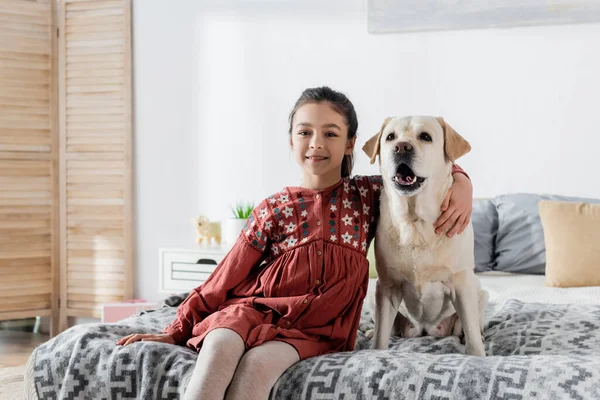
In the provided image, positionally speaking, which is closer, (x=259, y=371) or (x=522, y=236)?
(x=259, y=371)

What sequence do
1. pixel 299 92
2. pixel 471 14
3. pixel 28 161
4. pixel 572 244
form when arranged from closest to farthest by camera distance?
pixel 572 244 → pixel 471 14 → pixel 299 92 → pixel 28 161

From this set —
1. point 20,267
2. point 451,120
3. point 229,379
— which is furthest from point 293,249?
point 20,267

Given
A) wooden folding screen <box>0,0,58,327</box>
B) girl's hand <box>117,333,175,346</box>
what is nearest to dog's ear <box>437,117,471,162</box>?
girl's hand <box>117,333,175,346</box>

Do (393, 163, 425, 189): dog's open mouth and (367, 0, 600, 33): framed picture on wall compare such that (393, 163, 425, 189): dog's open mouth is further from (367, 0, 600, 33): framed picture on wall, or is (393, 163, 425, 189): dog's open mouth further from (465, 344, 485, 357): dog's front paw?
(367, 0, 600, 33): framed picture on wall

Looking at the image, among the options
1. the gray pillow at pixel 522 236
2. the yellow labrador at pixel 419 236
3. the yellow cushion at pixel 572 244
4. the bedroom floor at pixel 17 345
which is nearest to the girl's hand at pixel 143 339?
the yellow labrador at pixel 419 236

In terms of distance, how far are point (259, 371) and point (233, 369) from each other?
0.17ft

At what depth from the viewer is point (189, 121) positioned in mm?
4020

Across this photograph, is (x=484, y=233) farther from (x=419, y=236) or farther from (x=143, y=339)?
(x=143, y=339)

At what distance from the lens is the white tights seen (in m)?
1.27

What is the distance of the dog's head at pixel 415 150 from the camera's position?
156cm

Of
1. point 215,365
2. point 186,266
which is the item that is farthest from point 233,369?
point 186,266

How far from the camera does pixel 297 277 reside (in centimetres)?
160

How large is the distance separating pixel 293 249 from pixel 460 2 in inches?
88.4

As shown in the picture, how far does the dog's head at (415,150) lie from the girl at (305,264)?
11 cm
